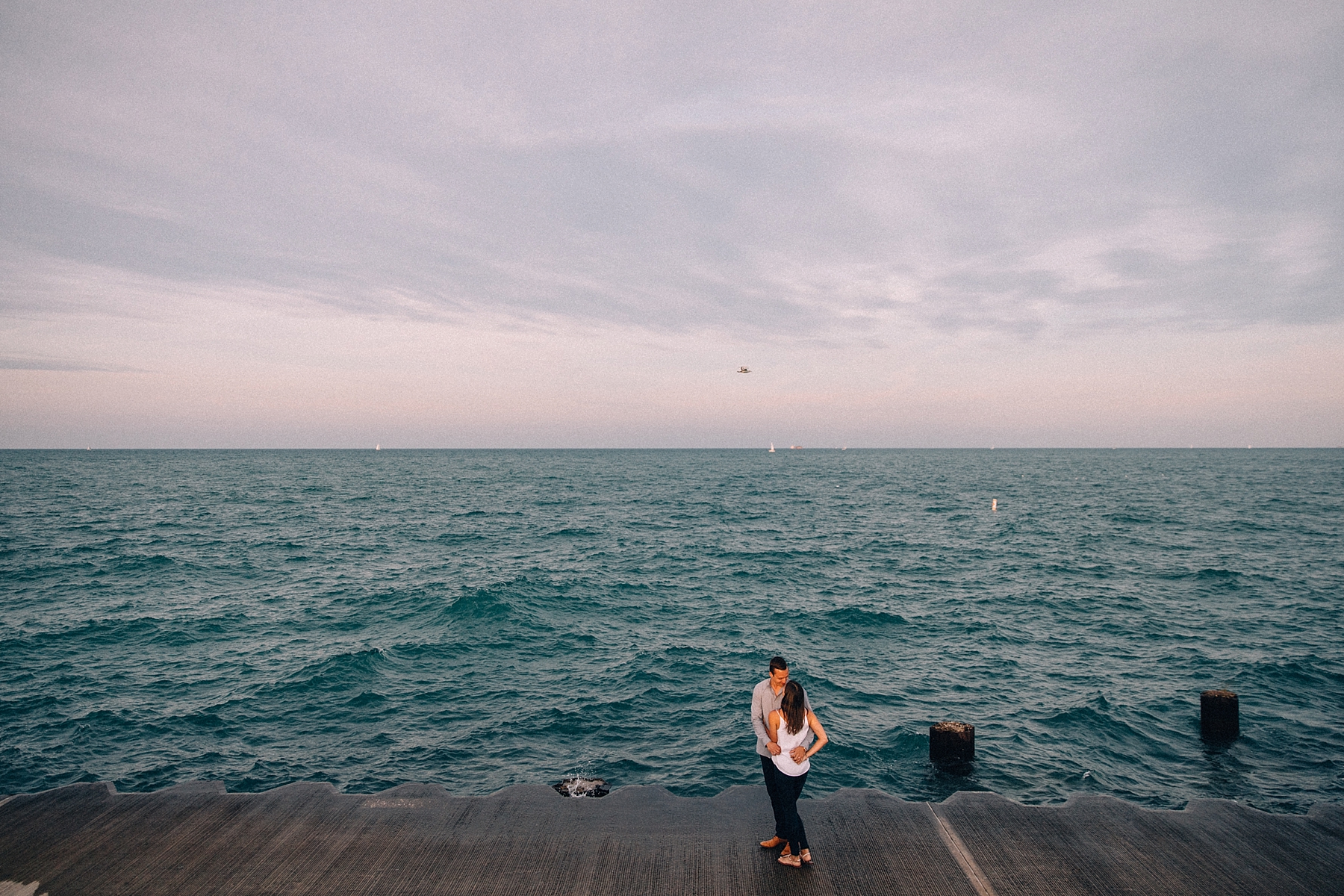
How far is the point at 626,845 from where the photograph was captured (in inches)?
302

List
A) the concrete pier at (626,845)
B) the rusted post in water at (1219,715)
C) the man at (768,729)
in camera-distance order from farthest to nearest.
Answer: the rusted post in water at (1219,715), the man at (768,729), the concrete pier at (626,845)

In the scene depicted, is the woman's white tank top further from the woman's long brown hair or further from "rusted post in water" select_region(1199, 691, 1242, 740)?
"rusted post in water" select_region(1199, 691, 1242, 740)

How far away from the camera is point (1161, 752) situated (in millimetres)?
13688

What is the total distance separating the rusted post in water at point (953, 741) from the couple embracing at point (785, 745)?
536 cm

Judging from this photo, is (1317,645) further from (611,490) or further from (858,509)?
(611,490)

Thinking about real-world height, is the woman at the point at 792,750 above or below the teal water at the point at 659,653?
above

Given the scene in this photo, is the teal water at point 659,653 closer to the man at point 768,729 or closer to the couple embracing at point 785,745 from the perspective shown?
the couple embracing at point 785,745

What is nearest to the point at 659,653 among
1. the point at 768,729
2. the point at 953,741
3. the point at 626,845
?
the point at 953,741

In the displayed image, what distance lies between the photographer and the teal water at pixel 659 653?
1325 centimetres

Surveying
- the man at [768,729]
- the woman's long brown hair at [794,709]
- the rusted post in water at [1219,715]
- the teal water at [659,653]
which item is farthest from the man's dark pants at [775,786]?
the rusted post in water at [1219,715]

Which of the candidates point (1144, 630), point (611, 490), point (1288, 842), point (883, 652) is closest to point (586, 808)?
point (1288, 842)

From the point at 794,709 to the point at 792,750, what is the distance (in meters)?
0.47

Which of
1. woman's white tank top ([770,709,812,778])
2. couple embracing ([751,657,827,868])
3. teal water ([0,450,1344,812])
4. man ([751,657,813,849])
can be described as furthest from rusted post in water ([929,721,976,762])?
woman's white tank top ([770,709,812,778])

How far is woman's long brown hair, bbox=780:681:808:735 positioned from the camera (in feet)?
23.1
